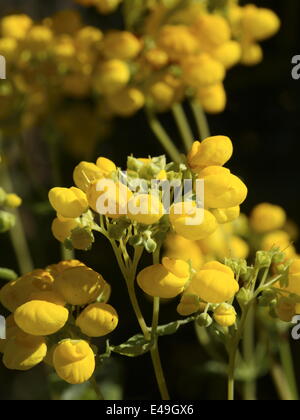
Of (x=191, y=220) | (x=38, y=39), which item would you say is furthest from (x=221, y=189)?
(x=38, y=39)

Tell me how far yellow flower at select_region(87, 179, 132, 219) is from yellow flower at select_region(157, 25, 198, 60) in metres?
0.53

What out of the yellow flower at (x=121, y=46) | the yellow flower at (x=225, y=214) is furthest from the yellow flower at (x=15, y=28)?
the yellow flower at (x=225, y=214)

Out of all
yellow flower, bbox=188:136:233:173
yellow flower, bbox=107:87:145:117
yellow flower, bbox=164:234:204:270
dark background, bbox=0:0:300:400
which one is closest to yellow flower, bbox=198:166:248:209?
yellow flower, bbox=188:136:233:173

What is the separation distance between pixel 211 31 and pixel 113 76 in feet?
0.54

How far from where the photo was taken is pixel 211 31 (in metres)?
1.18

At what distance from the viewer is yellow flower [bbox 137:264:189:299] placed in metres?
0.69

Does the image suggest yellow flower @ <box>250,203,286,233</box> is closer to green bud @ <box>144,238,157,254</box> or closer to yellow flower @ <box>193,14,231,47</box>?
yellow flower @ <box>193,14,231,47</box>

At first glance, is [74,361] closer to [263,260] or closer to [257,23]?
[263,260]

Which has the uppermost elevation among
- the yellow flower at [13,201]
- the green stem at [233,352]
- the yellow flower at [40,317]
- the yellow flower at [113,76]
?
the yellow flower at [113,76]

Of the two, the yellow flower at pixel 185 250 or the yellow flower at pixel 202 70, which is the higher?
the yellow flower at pixel 202 70

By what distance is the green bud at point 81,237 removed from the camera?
708 mm

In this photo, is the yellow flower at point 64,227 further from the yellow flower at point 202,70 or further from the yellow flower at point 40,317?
the yellow flower at point 202,70

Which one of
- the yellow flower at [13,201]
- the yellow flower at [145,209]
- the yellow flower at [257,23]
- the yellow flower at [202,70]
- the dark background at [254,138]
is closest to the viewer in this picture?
the yellow flower at [145,209]

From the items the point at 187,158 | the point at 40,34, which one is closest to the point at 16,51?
the point at 40,34
